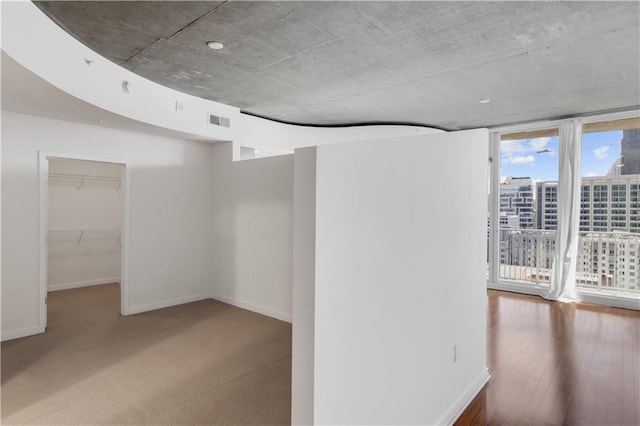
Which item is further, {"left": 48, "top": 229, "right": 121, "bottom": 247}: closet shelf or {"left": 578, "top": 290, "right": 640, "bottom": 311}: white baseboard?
{"left": 48, "top": 229, "right": 121, "bottom": 247}: closet shelf

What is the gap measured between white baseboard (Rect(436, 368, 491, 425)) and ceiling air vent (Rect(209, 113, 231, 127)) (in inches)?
168

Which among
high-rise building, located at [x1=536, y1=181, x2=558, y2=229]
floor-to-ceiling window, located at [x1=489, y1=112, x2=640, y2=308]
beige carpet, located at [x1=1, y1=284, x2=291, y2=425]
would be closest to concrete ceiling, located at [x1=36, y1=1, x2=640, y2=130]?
floor-to-ceiling window, located at [x1=489, y1=112, x2=640, y2=308]

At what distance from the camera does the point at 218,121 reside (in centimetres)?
505

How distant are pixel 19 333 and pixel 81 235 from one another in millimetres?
2683

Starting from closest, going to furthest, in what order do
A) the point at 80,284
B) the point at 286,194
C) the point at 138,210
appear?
the point at 286,194, the point at 138,210, the point at 80,284

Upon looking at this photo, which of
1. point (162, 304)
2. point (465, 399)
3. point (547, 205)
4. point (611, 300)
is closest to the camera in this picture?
point (465, 399)

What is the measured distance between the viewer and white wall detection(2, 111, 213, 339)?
388 centimetres

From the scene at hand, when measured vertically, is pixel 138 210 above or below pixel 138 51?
below

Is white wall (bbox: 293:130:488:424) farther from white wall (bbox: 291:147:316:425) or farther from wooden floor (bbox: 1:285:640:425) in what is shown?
wooden floor (bbox: 1:285:640:425)

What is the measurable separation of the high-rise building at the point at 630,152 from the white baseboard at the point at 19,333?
790 cm

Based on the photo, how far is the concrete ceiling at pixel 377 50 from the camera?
2.66 metres

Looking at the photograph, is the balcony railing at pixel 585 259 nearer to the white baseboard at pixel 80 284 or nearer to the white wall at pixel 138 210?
the white wall at pixel 138 210

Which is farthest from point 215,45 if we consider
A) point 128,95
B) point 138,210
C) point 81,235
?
point 81,235

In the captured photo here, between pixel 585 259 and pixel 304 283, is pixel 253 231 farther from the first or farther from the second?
pixel 585 259
